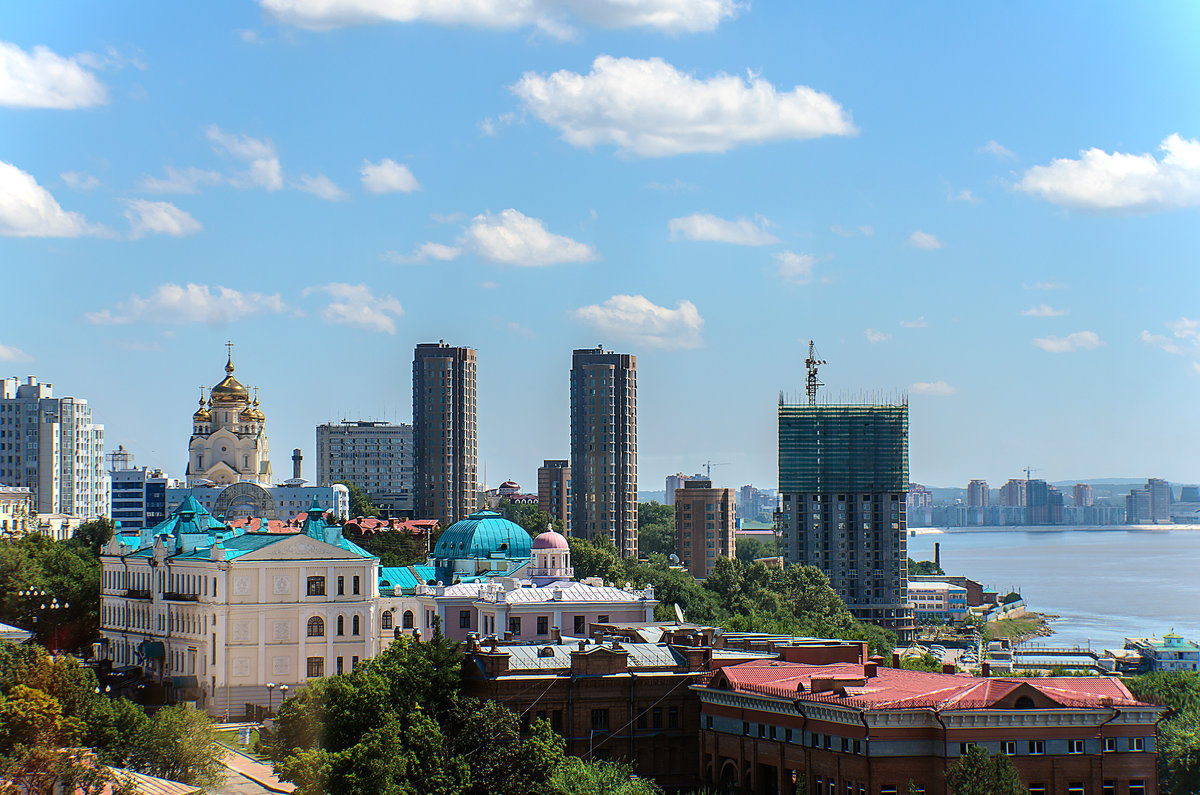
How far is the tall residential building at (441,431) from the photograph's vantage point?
173 metres

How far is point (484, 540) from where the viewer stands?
295 feet

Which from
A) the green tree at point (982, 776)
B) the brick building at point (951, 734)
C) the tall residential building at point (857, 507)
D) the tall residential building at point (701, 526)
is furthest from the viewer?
the tall residential building at point (701, 526)

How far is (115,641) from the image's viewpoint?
87875 millimetres

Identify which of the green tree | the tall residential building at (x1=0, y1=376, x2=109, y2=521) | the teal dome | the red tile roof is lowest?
the green tree

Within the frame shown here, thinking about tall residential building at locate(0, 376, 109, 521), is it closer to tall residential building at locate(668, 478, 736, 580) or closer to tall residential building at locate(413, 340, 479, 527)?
tall residential building at locate(413, 340, 479, 527)

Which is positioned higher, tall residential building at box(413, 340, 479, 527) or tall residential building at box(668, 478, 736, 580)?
tall residential building at box(413, 340, 479, 527)

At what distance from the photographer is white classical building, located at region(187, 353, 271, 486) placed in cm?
16000

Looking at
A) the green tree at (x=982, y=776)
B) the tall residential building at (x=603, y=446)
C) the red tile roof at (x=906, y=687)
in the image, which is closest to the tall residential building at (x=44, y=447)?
the tall residential building at (x=603, y=446)

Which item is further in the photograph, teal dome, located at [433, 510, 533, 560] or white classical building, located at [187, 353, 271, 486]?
white classical building, located at [187, 353, 271, 486]

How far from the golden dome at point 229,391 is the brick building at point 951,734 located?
116 m

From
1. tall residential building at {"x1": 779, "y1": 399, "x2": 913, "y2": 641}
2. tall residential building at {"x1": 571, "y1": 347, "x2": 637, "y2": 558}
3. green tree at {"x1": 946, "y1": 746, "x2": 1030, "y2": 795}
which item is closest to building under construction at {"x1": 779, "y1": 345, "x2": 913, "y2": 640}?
tall residential building at {"x1": 779, "y1": 399, "x2": 913, "y2": 641}

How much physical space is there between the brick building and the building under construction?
10453cm

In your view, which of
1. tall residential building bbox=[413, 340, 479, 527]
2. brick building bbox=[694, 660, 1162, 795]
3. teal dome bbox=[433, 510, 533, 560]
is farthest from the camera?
tall residential building bbox=[413, 340, 479, 527]

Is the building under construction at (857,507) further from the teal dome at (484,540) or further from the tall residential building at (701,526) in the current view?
the teal dome at (484,540)
